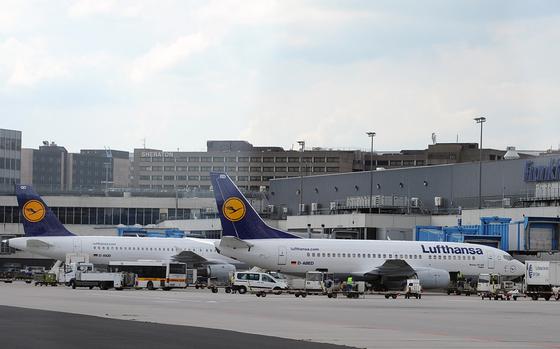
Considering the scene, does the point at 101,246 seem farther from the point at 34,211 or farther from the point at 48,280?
the point at 34,211

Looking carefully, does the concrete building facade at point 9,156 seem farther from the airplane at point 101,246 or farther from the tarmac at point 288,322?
the tarmac at point 288,322

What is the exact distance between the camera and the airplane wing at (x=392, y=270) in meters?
84.7

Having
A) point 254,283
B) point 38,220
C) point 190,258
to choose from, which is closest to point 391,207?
point 190,258

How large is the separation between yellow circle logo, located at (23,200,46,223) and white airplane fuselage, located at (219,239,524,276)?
21.2m

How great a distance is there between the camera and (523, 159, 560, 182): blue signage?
106m

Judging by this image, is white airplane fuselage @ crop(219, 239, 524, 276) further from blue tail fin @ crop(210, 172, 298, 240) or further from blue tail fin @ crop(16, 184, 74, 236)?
blue tail fin @ crop(16, 184, 74, 236)

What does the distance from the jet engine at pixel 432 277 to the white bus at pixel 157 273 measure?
61.3 feet

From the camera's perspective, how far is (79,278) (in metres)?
83.6

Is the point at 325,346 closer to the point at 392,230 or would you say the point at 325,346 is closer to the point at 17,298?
the point at 17,298

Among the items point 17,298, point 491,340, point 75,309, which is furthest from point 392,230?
point 491,340

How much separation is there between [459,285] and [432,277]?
15.0 feet

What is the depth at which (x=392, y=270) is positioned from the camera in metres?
85.6

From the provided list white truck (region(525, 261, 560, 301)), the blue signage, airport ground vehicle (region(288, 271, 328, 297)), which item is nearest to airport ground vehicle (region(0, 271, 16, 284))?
airport ground vehicle (region(288, 271, 328, 297))

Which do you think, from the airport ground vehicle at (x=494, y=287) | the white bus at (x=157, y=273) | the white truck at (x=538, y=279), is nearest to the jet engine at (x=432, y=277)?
the airport ground vehicle at (x=494, y=287)
